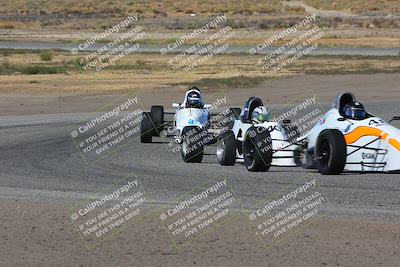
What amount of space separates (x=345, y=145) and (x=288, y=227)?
4.28 metres

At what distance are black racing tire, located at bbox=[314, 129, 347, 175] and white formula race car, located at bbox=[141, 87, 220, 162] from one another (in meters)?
3.33

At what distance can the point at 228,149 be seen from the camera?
771 inches

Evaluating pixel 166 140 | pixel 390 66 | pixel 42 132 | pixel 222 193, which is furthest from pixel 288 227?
pixel 390 66

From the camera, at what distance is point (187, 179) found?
58.9 feet

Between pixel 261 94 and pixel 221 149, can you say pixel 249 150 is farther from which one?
pixel 261 94

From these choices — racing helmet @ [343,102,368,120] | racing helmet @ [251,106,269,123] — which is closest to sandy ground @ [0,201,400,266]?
racing helmet @ [343,102,368,120]

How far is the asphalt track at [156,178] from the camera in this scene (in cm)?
1533

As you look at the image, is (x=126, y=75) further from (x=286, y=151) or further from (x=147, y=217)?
(x=147, y=217)

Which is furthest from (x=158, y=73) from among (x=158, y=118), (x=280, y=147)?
(x=280, y=147)

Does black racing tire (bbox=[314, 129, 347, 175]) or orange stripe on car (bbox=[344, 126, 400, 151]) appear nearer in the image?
black racing tire (bbox=[314, 129, 347, 175])

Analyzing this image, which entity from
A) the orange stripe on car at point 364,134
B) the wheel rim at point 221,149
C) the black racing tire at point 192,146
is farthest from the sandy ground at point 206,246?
the black racing tire at point 192,146

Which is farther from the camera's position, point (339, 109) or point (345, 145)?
point (339, 109)

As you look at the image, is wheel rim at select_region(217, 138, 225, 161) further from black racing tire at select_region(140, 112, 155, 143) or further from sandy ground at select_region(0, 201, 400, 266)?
sandy ground at select_region(0, 201, 400, 266)

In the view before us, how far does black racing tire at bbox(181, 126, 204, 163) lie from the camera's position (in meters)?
20.5
